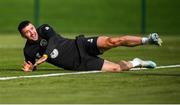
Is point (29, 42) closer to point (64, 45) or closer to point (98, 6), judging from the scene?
point (64, 45)

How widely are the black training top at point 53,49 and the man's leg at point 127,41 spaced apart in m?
0.54

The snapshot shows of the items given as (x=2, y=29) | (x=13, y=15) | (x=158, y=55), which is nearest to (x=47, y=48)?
(x=158, y=55)

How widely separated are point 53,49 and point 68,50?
30 centimetres

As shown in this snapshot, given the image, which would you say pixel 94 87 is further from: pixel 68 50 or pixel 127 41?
pixel 68 50

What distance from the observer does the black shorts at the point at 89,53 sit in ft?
54.2

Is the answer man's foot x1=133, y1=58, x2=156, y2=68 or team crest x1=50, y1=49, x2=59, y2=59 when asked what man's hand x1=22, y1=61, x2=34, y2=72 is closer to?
team crest x1=50, y1=49, x2=59, y2=59

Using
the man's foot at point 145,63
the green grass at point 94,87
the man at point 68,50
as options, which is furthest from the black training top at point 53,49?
the man's foot at point 145,63

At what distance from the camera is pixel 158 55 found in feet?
73.5

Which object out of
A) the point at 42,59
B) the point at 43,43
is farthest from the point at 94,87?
the point at 43,43

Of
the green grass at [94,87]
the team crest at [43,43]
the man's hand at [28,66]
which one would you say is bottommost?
the man's hand at [28,66]

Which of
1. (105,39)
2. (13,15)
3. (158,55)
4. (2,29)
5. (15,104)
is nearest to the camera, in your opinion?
(15,104)

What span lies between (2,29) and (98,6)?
5.40 m

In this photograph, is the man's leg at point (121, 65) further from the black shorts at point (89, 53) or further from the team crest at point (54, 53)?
the team crest at point (54, 53)

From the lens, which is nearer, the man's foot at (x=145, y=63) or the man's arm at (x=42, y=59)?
the man's arm at (x=42, y=59)
